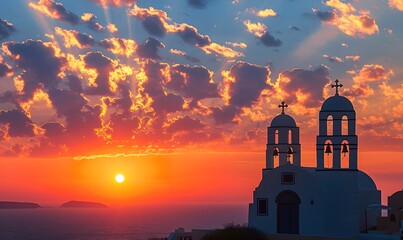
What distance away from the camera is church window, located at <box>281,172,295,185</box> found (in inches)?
1983

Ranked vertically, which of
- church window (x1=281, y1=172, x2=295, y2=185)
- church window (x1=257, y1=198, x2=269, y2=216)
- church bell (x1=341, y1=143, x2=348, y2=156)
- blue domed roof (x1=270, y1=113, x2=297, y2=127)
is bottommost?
church window (x1=257, y1=198, x2=269, y2=216)

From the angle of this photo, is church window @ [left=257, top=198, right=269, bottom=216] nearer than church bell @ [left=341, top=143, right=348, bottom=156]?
No

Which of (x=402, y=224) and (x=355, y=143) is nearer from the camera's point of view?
(x=402, y=224)

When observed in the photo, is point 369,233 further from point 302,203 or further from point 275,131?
point 275,131

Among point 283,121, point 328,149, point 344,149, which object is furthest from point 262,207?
point 283,121

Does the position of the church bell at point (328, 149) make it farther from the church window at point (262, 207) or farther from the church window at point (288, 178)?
the church window at point (262, 207)

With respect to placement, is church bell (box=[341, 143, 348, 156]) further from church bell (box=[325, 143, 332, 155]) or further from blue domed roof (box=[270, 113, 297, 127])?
blue domed roof (box=[270, 113, 297, 127])

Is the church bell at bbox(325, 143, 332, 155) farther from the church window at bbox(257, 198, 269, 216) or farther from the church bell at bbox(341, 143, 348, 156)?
the church window at bbox(257, 198, 269, 216)

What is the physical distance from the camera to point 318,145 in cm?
5038

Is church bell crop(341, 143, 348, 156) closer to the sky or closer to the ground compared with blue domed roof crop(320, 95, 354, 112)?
closer to the ground

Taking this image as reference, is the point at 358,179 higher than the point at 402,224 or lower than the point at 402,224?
higher

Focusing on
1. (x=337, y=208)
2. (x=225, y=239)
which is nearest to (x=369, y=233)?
(x=337, y=208)

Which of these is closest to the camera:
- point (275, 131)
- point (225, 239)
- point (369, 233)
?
point (225, 239)

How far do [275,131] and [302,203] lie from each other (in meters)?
7.40
